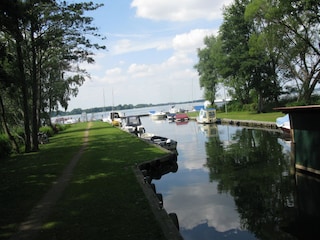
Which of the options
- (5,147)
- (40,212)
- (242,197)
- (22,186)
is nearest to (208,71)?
(5,147)

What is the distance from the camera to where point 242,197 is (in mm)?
13930

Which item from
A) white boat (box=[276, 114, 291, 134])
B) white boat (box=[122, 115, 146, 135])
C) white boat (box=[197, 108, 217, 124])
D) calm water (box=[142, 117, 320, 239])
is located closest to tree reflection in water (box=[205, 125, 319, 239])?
calm water (box=[142, 117, 320, 239])

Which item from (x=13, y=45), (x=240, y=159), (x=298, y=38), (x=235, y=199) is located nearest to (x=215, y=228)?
(x=235, y=199)

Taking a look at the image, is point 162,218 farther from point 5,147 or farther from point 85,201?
point 5,147

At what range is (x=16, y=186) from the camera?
13070 mm

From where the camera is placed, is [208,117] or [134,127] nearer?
[134,127]

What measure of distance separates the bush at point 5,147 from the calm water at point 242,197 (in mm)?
12101

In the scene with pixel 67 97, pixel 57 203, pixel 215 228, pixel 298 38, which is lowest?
pixel 215 228

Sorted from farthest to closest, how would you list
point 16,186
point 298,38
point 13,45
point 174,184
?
point 298,38, point 13,45, point 174,184, point 16,186

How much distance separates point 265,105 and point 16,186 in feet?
172

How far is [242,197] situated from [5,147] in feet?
59.1

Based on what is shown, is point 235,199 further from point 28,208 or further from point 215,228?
point 28,208

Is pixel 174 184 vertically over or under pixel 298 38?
under

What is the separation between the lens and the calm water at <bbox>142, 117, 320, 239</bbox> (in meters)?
→ 10.6
